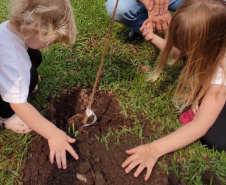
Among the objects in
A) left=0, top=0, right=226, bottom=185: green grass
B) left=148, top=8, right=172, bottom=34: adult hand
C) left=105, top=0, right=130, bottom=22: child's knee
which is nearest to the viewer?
left=0, top=0, right=226, bottom=185: green grass

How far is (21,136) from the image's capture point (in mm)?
1874

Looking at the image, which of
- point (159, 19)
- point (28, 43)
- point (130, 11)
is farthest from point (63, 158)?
point (130, 11)

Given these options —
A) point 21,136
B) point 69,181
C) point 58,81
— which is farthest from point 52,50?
point 69,181

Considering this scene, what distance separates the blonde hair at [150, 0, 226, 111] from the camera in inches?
59.0

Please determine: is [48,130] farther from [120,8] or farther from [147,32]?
[120,8]

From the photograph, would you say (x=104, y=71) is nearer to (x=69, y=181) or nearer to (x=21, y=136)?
(x=21, y=136)

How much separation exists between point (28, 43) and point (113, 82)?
0.91 meters

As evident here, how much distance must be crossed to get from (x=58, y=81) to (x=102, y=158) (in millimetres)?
882

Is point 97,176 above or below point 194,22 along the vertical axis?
below

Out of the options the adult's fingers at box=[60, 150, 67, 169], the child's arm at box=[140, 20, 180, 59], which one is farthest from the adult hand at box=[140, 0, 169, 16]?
the adult's fingers at box=[60, 150, 67, 169]

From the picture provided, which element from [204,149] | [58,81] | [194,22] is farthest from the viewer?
[58,81]

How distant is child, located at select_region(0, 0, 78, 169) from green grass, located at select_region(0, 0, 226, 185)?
0.37m

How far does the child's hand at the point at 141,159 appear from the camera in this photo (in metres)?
1.61

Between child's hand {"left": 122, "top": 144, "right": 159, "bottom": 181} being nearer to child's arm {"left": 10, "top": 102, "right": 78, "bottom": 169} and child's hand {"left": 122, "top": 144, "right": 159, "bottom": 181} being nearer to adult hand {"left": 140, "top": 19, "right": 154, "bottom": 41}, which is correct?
child's arm {"left": 10, "top": 102, "right": 78, "bottom": 169}
